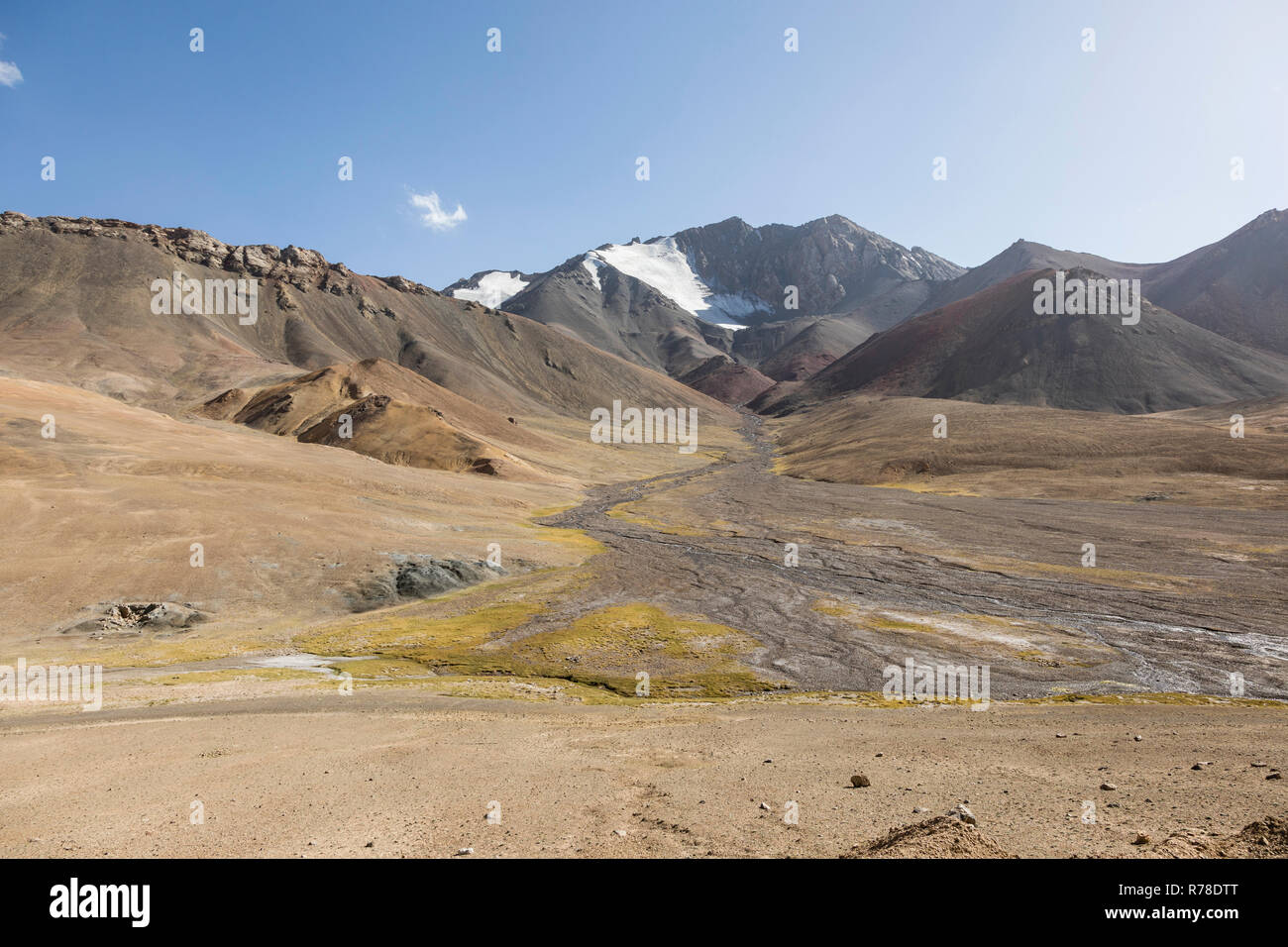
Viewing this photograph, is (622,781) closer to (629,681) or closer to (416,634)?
(629,681)

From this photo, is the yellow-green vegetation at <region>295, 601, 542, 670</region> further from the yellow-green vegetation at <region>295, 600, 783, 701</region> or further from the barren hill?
the barren hill

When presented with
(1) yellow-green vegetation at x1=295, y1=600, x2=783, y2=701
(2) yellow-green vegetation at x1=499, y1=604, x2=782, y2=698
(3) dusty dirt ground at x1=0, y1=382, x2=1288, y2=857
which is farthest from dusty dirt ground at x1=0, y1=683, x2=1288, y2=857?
(1) yellow-green vegetation at x1=295, y1=600, x2=783, y2=701

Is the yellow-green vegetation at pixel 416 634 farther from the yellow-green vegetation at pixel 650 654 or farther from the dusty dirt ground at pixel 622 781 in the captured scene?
the dusty dirt ground at pixel 622 781

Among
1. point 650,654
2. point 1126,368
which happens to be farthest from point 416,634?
point 1126,368

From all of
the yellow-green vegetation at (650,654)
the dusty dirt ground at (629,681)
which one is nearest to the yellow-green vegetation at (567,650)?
the yellow-green vegetation at (650,654)

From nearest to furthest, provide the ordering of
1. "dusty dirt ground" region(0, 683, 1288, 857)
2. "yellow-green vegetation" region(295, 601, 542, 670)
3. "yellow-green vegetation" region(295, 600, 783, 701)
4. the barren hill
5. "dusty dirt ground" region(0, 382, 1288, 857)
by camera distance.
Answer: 1. "dusty dirt ground" region(0, 683, 1288, 857)
2. "dusty dirt ground" region(0, 382, 1288, 857)
3. "yellow-green vegetation" region(295, 600, 783, 701)
4. "yellow-green vegetation" region(295, 601, 542, 670)
5. the barren hill

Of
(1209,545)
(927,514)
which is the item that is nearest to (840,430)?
(927,514)
